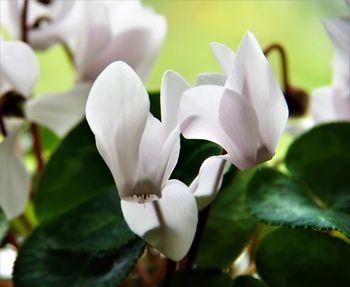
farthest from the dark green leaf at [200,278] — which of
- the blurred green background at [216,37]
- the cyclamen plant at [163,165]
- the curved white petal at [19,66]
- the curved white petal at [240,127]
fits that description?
the blurred green background at [216,37]

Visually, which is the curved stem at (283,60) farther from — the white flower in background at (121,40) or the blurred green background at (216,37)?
the blurred green background at (216,37)

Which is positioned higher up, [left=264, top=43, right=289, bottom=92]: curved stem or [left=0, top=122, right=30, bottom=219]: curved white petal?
[left=264, top=43, right=289, bottom=92]: curved stem

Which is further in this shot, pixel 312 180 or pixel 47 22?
pixel 47 22

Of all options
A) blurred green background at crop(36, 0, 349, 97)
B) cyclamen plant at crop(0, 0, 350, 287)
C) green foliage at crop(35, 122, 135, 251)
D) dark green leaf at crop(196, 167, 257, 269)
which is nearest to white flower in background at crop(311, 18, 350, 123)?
cyclamen plant at crop(0, 0, 350, 287)

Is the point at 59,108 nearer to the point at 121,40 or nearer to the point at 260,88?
the point at 121,40

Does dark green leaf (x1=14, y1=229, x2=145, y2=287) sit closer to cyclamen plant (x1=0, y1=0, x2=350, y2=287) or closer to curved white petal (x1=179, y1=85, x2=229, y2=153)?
cyclamen plant (x1=0, y1=0, x2=350, y2=287)

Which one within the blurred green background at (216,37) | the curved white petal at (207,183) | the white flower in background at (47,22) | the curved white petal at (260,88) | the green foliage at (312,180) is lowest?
the blurred green background at (216,37)

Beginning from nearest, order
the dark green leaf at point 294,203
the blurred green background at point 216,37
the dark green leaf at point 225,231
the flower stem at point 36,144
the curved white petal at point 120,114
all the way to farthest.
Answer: the curved white petal at point 120,114 → the dark green leaf at point 294,203 → the dark green leaf at point 225,231 → the flower stem at point 36,144 → the blurred green background at point 216,37

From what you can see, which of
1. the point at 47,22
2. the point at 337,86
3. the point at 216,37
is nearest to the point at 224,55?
the point at 337,86
